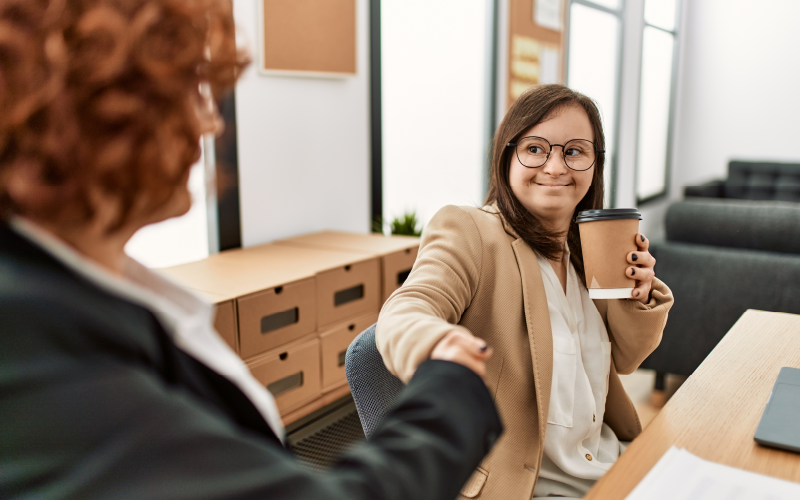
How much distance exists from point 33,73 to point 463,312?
820mm

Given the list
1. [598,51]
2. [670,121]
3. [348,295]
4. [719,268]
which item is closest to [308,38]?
[348,295]

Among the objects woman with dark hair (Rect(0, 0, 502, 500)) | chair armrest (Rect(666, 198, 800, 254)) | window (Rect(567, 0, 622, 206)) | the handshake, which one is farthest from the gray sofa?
woman with dark hair (Rect(0, 0, 502, 500))

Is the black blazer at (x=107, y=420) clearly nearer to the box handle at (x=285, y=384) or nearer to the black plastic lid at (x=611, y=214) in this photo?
the black plastic lid at (x=611, y=214)

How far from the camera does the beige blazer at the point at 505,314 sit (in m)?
1.05

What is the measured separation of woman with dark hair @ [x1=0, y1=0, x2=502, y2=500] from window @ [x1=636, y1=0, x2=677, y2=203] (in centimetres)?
580

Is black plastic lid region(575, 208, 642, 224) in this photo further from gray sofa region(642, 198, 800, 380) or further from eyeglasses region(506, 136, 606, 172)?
gray sofa region(642, 198, 800, 380)

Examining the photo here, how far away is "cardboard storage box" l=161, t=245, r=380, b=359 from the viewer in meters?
1.87

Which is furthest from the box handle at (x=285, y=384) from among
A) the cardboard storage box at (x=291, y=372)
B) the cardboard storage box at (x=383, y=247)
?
the cardboard storage box at (x=383, y=247)

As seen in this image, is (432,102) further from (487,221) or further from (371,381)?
(371,381)

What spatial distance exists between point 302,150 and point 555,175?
166 cm

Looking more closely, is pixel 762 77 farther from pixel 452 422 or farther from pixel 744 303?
pixel 452 422

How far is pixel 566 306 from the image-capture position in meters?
1.23

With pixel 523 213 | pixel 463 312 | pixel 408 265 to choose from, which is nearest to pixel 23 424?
pixel 463 312

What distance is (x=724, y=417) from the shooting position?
95 centimetres
